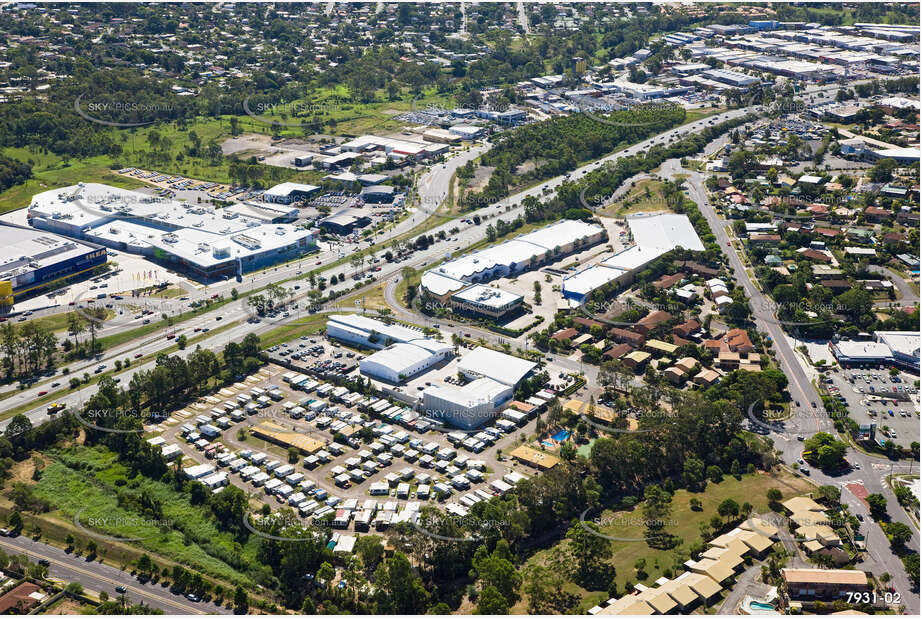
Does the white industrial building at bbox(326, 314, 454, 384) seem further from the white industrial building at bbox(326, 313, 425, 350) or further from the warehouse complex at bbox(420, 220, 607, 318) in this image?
the warehouse complex at bbox(420, 220, 607, 318)

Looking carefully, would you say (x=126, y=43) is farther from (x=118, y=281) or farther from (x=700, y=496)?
(x=700, y=496)

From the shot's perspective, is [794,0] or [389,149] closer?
[389,149]

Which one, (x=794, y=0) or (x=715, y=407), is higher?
(x=794, y=0)

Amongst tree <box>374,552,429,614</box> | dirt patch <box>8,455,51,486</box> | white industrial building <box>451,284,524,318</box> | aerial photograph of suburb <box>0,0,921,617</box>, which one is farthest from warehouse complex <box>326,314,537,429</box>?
dirt patch <box>8,455,51,486</box>

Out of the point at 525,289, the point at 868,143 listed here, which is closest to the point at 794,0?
the point at 868,143

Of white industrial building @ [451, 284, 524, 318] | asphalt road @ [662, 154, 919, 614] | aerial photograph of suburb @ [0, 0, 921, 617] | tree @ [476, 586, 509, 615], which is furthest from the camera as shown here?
white industrial building @ [451, 284, 524, 318]

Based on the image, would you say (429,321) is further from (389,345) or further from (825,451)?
(825,451)

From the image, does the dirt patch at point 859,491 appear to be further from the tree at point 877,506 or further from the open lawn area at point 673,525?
the open lawn area at point 673,525
